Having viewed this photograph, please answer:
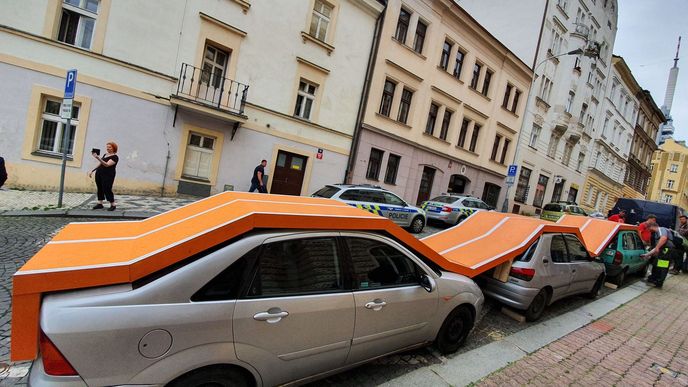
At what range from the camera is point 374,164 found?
16047mm

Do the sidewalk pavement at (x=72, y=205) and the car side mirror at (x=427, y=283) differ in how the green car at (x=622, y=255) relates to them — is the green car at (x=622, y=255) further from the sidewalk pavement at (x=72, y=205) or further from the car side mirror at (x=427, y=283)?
the sidewalk pavement at (x=72, y=205)

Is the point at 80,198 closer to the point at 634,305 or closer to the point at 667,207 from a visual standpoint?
the point at 634,305

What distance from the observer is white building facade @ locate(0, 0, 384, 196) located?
29.8ft

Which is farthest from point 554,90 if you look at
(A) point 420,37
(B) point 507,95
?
(A) point 420,37

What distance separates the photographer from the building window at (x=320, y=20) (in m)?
13.3

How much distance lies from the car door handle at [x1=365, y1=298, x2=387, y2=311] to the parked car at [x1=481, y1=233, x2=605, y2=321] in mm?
2833

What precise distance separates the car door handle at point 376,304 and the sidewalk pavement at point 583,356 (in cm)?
76

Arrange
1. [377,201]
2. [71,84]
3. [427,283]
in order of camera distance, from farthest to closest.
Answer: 1. [377,201]
2. [71,84]
3. [427,283]

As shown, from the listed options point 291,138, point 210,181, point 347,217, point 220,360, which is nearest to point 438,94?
point 291,138

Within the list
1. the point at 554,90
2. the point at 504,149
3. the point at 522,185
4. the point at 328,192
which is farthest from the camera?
the point at 554,90

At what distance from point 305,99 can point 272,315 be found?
12383 millimetres

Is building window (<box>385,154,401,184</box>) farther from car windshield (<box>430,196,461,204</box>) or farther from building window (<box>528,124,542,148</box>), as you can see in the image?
building window (<box>528,124,542,148</box>)

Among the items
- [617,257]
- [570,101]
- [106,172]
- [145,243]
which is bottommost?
[106,172]

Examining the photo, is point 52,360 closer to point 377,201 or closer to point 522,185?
point 377,201
